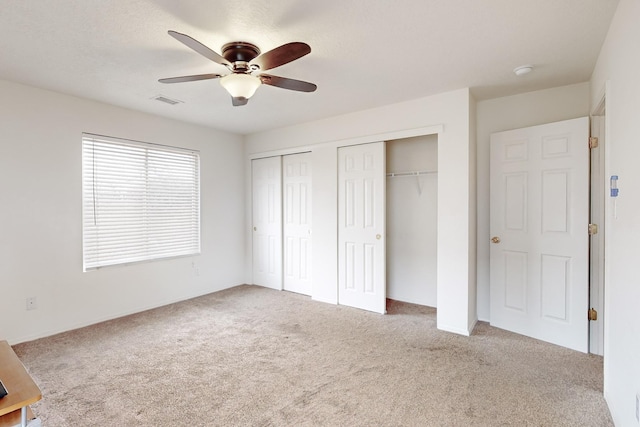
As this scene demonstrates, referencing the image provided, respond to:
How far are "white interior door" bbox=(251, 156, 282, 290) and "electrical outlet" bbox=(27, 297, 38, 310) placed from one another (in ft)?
9.03

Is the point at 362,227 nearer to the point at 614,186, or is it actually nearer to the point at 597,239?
the point at 597,239

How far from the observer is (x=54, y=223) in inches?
130

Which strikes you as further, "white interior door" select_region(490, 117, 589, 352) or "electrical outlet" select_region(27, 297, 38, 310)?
"electrical outlet" select_region(27, 297, 38, 310)

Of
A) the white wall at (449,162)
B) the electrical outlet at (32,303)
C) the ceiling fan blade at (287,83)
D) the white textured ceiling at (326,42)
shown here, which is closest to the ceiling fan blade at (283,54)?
the ceiling fan blade at (287,83)

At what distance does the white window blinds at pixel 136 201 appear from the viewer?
3.60 m

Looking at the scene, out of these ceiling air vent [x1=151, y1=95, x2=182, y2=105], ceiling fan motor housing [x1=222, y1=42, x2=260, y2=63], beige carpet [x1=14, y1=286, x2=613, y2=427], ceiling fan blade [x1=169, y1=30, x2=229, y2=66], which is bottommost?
beige carpet [x1=14, y1=286, x2=613, y2=427]

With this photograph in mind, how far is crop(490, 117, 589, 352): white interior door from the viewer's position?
9.40 feet

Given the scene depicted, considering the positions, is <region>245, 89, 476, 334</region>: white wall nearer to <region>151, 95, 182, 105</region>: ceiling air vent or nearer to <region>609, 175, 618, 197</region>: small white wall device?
<region>609, 175, 618, 197</region>: small white wall device

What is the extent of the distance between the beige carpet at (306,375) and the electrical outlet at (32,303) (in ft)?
1.11

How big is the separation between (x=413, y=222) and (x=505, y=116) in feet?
5.23

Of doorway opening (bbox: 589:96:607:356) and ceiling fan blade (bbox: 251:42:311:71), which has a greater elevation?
ceiling fan blade (bbox: 251:42:311:71)

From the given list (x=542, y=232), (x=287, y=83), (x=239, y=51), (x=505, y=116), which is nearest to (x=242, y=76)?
(x=239, y=51)

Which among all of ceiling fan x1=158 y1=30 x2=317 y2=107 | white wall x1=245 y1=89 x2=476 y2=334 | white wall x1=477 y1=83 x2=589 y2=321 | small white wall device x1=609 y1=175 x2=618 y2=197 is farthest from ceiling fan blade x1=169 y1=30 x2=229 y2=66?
white wall x1=477 y1=83 x2=589 y2=321

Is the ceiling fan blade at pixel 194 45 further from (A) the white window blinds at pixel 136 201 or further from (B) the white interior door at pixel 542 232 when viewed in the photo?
(B) the white interior door at pixel 542 232
